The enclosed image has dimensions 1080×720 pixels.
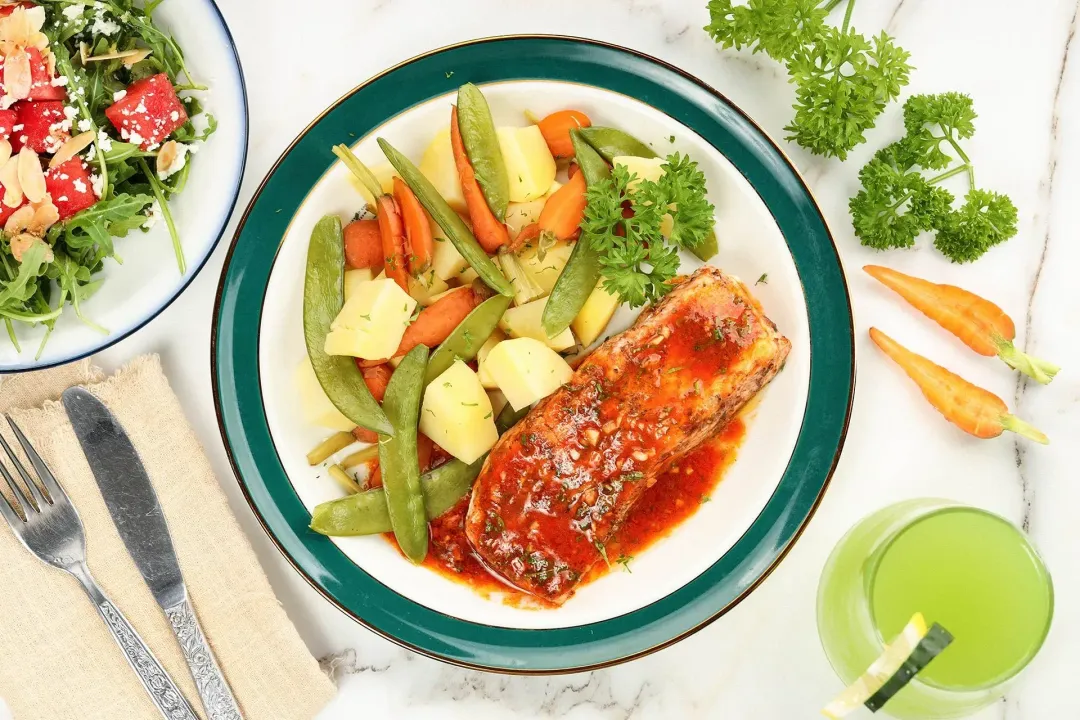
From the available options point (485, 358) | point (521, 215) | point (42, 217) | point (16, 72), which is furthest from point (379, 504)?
point (16, 72)

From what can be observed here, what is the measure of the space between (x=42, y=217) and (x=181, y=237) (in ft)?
1.69

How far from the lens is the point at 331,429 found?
363 centimetres

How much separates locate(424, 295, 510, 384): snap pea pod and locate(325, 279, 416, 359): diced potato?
207mm

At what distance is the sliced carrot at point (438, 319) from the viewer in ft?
11.2

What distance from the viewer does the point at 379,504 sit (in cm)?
349

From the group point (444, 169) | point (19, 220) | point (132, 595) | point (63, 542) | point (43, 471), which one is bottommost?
point (132, 595)

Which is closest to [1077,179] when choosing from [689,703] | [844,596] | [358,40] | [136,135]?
[844,596]

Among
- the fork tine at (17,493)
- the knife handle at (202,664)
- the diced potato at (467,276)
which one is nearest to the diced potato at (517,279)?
the diced potato at (467,276)

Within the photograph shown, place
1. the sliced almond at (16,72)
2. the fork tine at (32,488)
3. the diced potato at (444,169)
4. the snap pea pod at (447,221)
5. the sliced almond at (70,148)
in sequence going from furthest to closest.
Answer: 1. the fork tine at (32,488)
2. the diced potato at (444,169)
3. the snap pea pod at (447,221)
4. the sliced almond at (70,148)
5. the sliced almond at (16,72)

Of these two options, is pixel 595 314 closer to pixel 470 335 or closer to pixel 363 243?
pixel 470 335

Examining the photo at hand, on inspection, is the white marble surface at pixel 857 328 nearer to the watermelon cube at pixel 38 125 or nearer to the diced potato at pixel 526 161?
the diced potato at pixel 526 161

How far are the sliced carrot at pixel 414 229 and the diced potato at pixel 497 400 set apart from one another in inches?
26.5

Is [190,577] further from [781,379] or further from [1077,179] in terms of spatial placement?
[1077,179]

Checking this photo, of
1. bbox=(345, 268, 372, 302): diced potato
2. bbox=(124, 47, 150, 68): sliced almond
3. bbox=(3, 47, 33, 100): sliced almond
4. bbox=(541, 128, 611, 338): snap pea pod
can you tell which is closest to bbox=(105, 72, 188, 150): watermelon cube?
bbox=(124, 47, 150, 68): sliced almond
